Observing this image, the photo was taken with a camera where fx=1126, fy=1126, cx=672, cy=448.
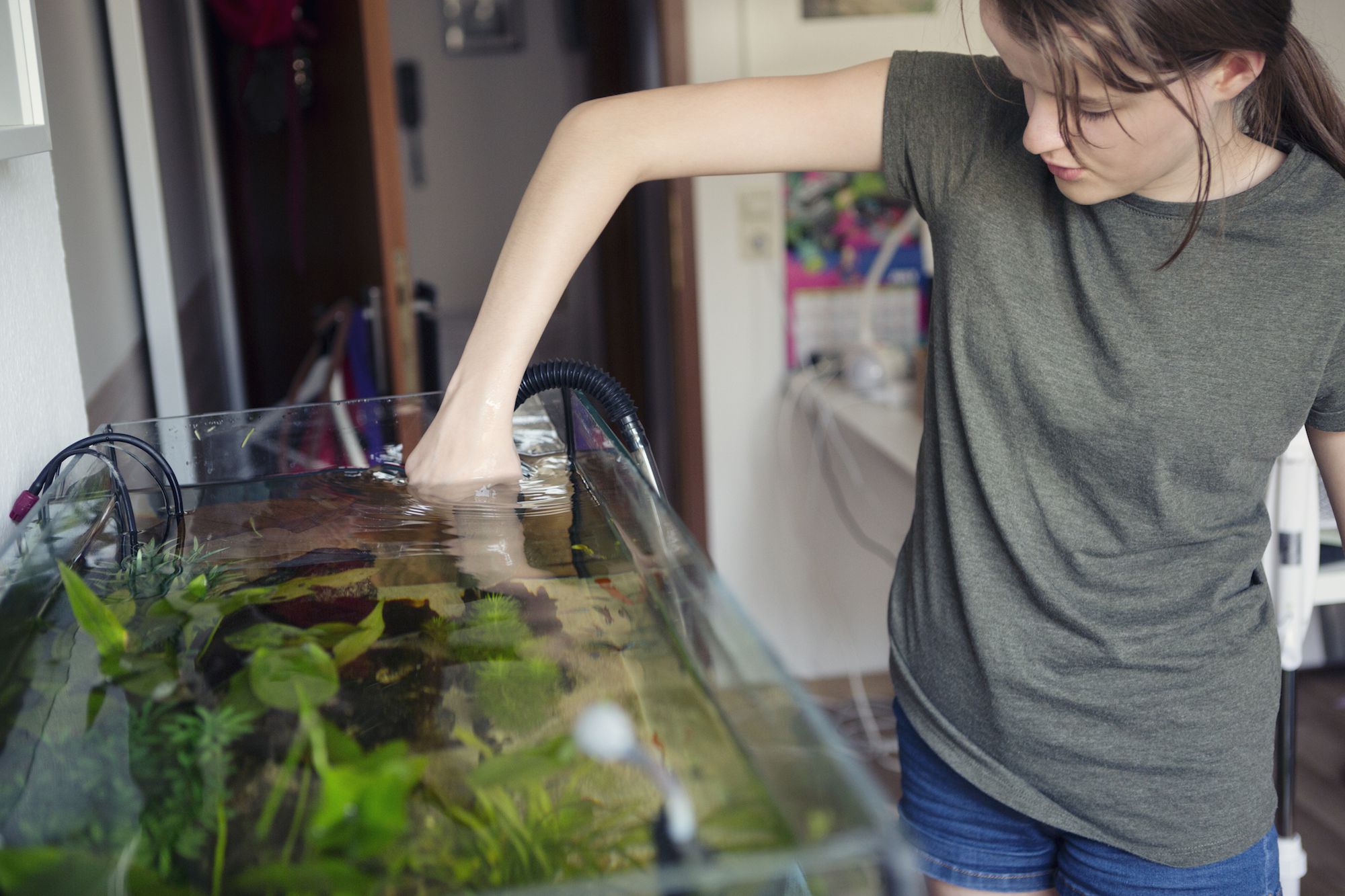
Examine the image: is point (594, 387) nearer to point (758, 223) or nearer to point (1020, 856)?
point (1020, 856)

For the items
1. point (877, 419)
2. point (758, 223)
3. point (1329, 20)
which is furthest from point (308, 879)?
point (1329, 20)

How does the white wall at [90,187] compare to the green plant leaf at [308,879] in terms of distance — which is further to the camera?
the white wall at [90,187]

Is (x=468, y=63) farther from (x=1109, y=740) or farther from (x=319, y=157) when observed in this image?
(x=1109, y=740)

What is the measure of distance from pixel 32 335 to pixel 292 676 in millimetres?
552

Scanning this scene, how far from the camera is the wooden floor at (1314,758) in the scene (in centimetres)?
190

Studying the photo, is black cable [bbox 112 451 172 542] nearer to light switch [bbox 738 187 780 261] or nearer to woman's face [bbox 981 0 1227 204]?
woman's face [bbox 981 0 1227 204]

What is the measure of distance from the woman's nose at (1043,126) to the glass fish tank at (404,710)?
0.35 metres

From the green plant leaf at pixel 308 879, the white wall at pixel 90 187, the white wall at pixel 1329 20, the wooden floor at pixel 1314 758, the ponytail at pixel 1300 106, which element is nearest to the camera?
the green plant leaf at pixel 308 879

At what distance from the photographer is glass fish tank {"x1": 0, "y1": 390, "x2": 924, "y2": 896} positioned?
1.35 ft

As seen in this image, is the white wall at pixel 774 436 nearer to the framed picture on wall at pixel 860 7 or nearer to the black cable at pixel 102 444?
the framed picture on wall at pixel 860 7

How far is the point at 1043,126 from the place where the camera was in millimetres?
743

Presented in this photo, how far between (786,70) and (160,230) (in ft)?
3.93

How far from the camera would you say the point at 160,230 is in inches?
72.8

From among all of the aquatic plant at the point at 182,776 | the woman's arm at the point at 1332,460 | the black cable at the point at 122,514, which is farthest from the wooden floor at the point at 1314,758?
the aquatic plant at the point at 182,776
